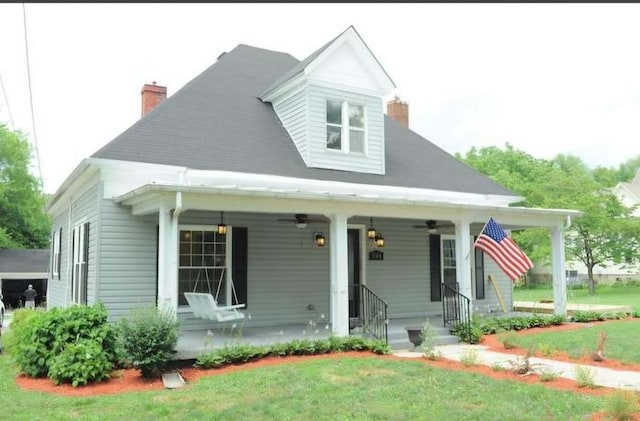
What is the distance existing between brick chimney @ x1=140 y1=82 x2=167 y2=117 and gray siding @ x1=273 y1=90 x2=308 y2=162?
3.23 m

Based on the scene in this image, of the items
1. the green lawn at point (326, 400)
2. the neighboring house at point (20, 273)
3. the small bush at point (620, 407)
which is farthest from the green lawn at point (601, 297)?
the neighboring house at point (20, 273)

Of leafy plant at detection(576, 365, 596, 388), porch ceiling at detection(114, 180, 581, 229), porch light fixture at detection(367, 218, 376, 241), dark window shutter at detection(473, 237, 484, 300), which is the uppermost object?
porch ceiling at detection(114, 180, 581, 229)

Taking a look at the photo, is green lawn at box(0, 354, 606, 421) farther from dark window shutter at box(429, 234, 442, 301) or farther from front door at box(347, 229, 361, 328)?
dark window shutter at box(429, 234, 442, 301)

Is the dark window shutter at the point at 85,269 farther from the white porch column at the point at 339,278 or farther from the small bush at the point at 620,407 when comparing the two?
the small bush at the point at 620,407

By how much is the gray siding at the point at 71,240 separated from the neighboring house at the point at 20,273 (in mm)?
16886

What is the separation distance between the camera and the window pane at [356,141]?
13359 mm

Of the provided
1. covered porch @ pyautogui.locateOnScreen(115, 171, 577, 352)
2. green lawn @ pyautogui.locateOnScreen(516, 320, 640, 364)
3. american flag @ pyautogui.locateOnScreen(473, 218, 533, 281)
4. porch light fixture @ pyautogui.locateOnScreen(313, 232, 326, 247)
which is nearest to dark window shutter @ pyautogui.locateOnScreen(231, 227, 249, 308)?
covered porch @ pyautogui.locateOnScreen(115, 171, 577, 352)

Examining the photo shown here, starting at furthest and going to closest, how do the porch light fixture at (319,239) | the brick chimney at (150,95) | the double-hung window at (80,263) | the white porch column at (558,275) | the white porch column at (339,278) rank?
1. the brick chimney at (150,95)
2. the white porch column at (558,275)
3. the porch light fixture at (319,239)
4. the double-hung window at (80,263)
5. the white porch column at (339,278)

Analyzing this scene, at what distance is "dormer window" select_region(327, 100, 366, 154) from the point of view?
13.1 m

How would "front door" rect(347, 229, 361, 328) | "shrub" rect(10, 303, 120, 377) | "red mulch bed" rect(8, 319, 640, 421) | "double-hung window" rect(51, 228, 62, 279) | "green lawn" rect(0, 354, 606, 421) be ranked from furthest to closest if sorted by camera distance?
"double-hung window" rect(51, 228, 62, 279) < "front door" rect(347, 229, 361, 328) < "shrub" rect(10, 303, 120, 377) < "red mulch bed" rect(8, 319, 640, 421) < "green lawn" rect(0, 354, 606, 421)

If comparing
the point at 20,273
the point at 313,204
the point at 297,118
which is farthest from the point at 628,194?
the point at 20,273

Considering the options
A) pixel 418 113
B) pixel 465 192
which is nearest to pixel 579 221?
pixel 465 192

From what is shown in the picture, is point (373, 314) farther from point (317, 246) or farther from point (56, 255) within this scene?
point (56, 255)

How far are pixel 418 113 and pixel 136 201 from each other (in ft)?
162
